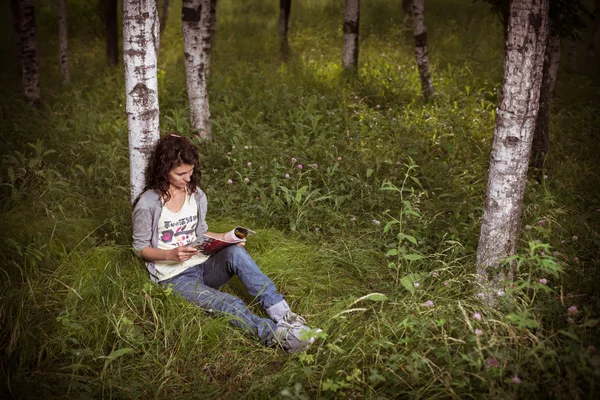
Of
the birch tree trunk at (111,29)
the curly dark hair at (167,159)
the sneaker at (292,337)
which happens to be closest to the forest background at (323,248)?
the sneaker at (292,337)

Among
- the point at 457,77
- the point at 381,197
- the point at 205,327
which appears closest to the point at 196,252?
the point at 205,327

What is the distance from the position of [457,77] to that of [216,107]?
4551 millimetres

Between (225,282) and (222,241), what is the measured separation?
17.7 inches

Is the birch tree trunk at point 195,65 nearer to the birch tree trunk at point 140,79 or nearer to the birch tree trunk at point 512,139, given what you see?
the birch tree trunk at point 140,79

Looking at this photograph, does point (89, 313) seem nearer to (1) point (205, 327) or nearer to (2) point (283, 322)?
(1) point (205, 327)

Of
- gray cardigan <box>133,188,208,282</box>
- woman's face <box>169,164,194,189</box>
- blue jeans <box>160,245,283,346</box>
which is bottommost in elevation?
blue jeans <box>160,245,283,346</box>

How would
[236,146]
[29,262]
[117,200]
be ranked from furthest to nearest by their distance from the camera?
1. [236,146]
2. [117,200]
3. [29,262]

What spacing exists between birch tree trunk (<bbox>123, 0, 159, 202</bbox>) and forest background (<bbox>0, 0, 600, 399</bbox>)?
2.66ft

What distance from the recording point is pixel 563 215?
480cm

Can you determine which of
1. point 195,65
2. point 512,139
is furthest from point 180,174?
point 195,65

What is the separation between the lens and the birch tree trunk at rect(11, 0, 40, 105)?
7945 millimetres

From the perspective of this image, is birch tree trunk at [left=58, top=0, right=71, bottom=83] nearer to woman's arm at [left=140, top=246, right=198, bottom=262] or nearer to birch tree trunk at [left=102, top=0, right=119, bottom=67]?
birch tree trunk at [left=102, top=0, right=119, bottom=67]

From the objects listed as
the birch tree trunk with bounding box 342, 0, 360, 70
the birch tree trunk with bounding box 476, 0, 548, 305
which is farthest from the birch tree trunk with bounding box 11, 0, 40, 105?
the birch tree trunk with bounding box 476, 0, 548, 305

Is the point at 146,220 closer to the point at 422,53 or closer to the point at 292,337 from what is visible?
the point at 292,337
